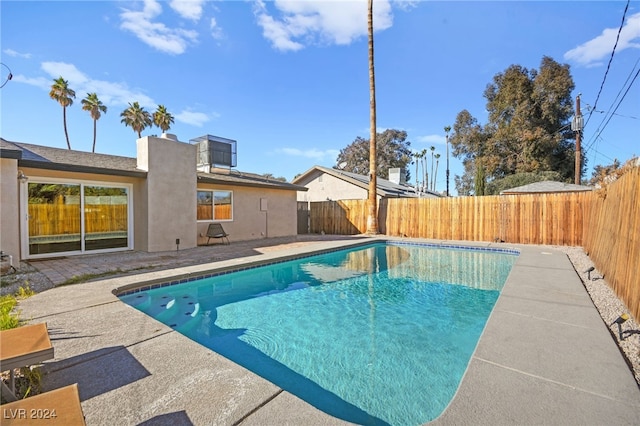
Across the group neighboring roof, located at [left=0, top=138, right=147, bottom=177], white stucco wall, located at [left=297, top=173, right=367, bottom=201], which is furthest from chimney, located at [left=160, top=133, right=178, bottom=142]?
white stucco wall, located at [left=297, top=173, right=367, bottom=201]

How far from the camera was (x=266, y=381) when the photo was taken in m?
2.43

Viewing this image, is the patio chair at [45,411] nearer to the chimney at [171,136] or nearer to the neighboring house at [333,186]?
the chimney at [171,136]

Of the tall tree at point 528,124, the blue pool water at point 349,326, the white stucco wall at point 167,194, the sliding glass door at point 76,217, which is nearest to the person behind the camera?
the blue pool water at point 349,326

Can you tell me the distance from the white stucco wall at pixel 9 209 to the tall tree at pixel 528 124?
2949 centimetres

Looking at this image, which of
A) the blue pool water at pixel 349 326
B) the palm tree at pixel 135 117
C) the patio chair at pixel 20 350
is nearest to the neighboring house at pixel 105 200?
the blue pool water at pixel 349 326

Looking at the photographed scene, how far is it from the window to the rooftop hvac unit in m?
1.73

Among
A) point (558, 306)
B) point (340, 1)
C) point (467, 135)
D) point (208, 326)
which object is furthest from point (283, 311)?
point (467, 135)

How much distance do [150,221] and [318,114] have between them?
1543 cm

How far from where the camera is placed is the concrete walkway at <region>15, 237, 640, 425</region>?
200 cm

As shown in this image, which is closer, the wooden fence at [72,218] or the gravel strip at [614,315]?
the gravel strip at [614,315]

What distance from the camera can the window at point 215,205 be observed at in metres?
11.8

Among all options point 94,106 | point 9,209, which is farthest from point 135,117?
point 9,209

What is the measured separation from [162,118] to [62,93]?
799cm

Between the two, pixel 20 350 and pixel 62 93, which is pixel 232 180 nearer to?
pixel 20 350
